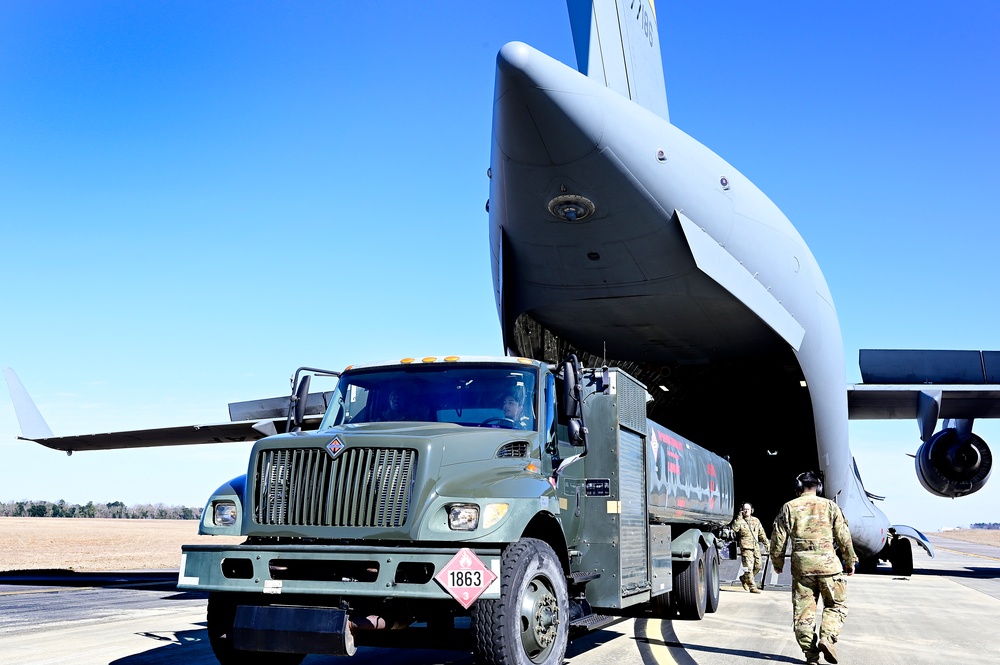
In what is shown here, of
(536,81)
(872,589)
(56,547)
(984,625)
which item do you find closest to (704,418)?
(872,589)

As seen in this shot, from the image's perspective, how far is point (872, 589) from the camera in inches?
659

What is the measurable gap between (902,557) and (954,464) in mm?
2826

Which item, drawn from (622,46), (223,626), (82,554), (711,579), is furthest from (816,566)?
(82,554)

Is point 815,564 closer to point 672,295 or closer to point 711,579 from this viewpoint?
point 711,579

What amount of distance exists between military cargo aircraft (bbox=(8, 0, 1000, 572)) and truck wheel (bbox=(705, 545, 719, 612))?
3262 millimetres

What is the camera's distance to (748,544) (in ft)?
50.8

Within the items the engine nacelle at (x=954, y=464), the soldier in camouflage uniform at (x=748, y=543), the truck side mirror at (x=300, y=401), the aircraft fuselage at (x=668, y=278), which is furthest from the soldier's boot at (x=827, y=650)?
the engine nacelle at (x=954, y=464)

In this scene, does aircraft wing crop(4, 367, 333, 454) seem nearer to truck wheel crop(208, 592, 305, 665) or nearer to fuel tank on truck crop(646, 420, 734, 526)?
fuel tank on truck crop(646, 420, 734, 526)

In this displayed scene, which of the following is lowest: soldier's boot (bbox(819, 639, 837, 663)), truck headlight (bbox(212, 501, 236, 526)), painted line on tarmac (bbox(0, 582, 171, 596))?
painted line on tarmac (bbox(0, 582, 171, 596))

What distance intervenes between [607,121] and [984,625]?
7890 mm

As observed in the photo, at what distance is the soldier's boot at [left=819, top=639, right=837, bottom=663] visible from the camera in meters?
7.02

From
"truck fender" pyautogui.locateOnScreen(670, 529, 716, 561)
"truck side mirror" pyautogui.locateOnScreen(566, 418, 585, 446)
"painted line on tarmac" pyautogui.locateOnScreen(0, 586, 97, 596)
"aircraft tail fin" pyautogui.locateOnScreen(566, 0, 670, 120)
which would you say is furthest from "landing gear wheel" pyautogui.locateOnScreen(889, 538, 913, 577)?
"painted line on tarmac" pyautogui.locateOnScreen(0, 586, 97, 596)

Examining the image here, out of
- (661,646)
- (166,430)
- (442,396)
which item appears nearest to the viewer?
(442,396)

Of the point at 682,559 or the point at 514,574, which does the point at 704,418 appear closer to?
the point at 682,559
